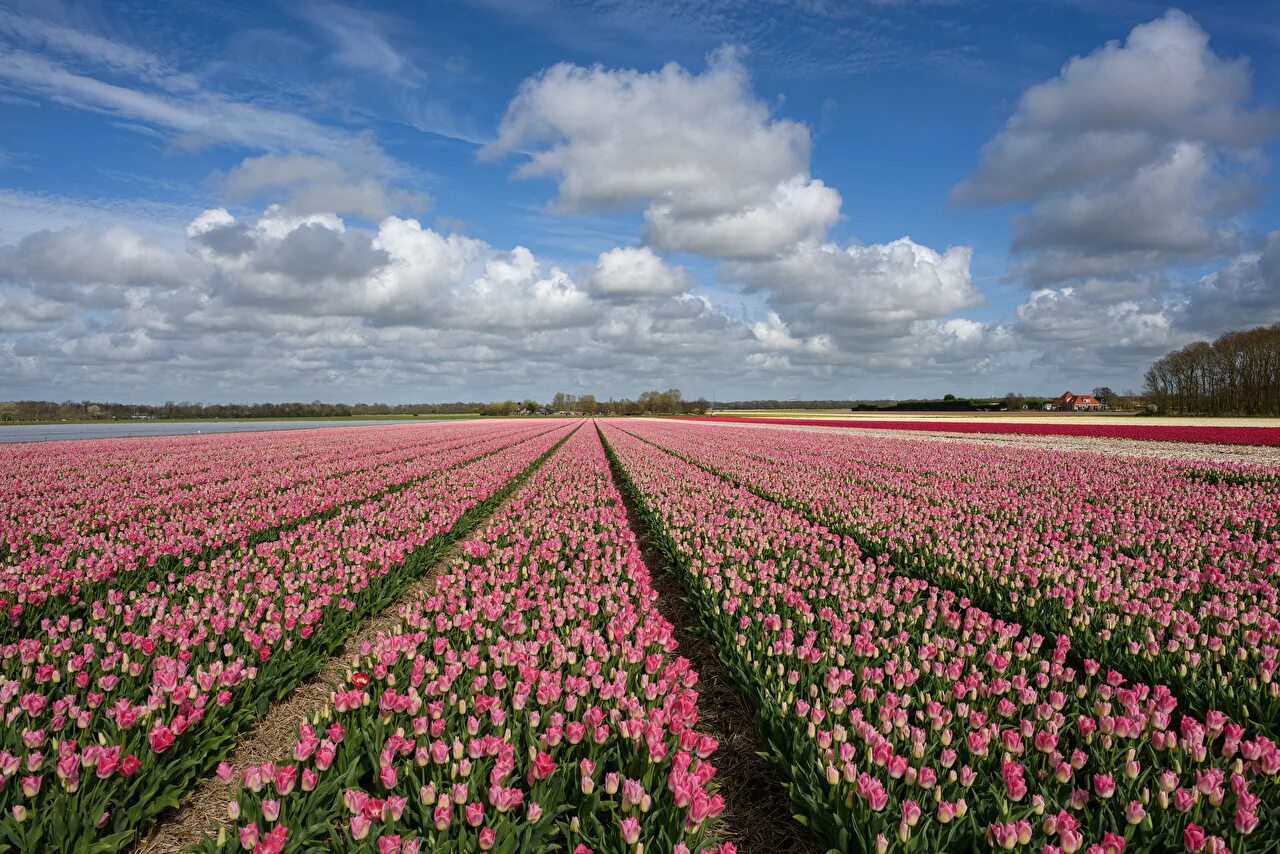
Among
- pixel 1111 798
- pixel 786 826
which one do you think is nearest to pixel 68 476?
pixel 786 826

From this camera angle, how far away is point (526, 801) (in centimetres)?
345

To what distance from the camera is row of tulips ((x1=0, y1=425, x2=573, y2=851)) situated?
10.7ft

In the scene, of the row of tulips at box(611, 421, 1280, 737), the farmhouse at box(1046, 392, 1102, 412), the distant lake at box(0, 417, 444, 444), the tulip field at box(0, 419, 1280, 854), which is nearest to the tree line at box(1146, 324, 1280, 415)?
the farmhouse at box(1046, 392, 1102, 412)

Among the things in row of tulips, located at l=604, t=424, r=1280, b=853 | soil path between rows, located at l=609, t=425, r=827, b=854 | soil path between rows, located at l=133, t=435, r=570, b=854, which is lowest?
soil path between rows, located at l=609, t=425, r=827, b=854

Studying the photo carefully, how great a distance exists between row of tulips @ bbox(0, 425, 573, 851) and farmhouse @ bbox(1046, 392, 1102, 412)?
495 feet

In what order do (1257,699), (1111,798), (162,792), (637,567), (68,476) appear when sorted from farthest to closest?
(68,476), (637,567), (1257,699), (162,792), (1111,798)

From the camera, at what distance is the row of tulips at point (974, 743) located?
Result: 3.00 metres

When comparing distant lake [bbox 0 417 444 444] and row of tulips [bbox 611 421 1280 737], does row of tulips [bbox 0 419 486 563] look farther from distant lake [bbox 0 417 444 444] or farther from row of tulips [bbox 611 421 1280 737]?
distant lake [bbox 0 417 444 444]

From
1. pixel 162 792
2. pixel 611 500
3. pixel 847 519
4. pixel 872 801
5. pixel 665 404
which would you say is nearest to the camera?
pixel 872 801

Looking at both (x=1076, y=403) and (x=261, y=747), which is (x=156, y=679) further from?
(x=1076, y=403)

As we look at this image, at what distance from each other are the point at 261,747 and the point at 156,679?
1.00m

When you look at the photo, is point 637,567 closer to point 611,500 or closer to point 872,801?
point 872,801

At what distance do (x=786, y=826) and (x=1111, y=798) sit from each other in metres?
1.75

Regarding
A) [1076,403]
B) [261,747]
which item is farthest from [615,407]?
[261,747]
